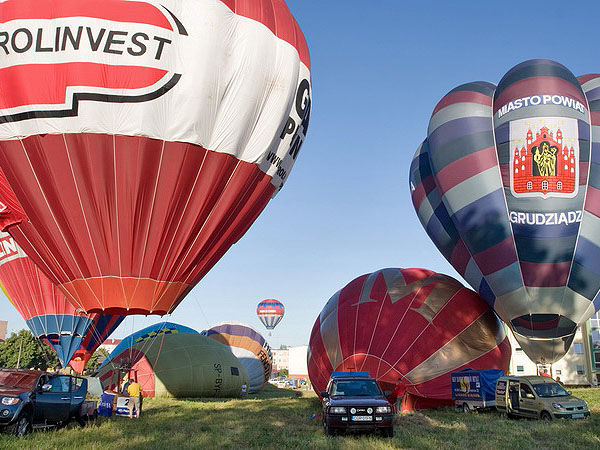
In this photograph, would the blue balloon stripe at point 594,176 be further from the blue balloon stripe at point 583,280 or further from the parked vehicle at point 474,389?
the parked vehicle at point 474,389

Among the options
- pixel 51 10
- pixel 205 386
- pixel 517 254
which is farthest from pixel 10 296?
pixel 517 254

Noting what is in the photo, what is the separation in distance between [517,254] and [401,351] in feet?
14.4

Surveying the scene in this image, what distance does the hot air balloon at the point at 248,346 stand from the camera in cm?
3434

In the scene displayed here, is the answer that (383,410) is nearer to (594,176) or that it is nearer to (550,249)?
(550,249)

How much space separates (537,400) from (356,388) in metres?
4.81

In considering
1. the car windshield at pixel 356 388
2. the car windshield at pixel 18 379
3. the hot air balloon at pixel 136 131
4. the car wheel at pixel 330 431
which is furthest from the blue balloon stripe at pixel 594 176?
the car windshield at pixel 18 379

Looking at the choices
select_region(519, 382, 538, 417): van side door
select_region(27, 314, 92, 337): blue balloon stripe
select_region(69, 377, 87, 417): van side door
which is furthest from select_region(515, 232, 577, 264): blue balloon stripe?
select_region(27, 314, 92, 337): blue balloon stripe

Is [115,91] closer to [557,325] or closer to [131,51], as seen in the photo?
[131,51]

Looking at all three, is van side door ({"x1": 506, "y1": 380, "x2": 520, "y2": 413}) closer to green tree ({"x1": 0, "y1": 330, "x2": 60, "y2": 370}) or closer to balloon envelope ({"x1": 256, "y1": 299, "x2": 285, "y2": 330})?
balloon envelope ({"x1": 256, "y1": 299, "x2": 285, "y2": 330})

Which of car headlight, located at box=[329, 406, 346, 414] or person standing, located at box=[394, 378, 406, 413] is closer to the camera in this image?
car headlight, located at box=[329, 406, 346, 414]

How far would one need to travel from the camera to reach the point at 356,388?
1108cm

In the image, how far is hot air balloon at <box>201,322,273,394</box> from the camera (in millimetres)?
34344

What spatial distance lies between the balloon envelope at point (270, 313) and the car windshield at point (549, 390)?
47240 millimetres

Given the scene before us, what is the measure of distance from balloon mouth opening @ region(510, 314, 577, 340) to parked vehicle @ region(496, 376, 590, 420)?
2435 millimetres
